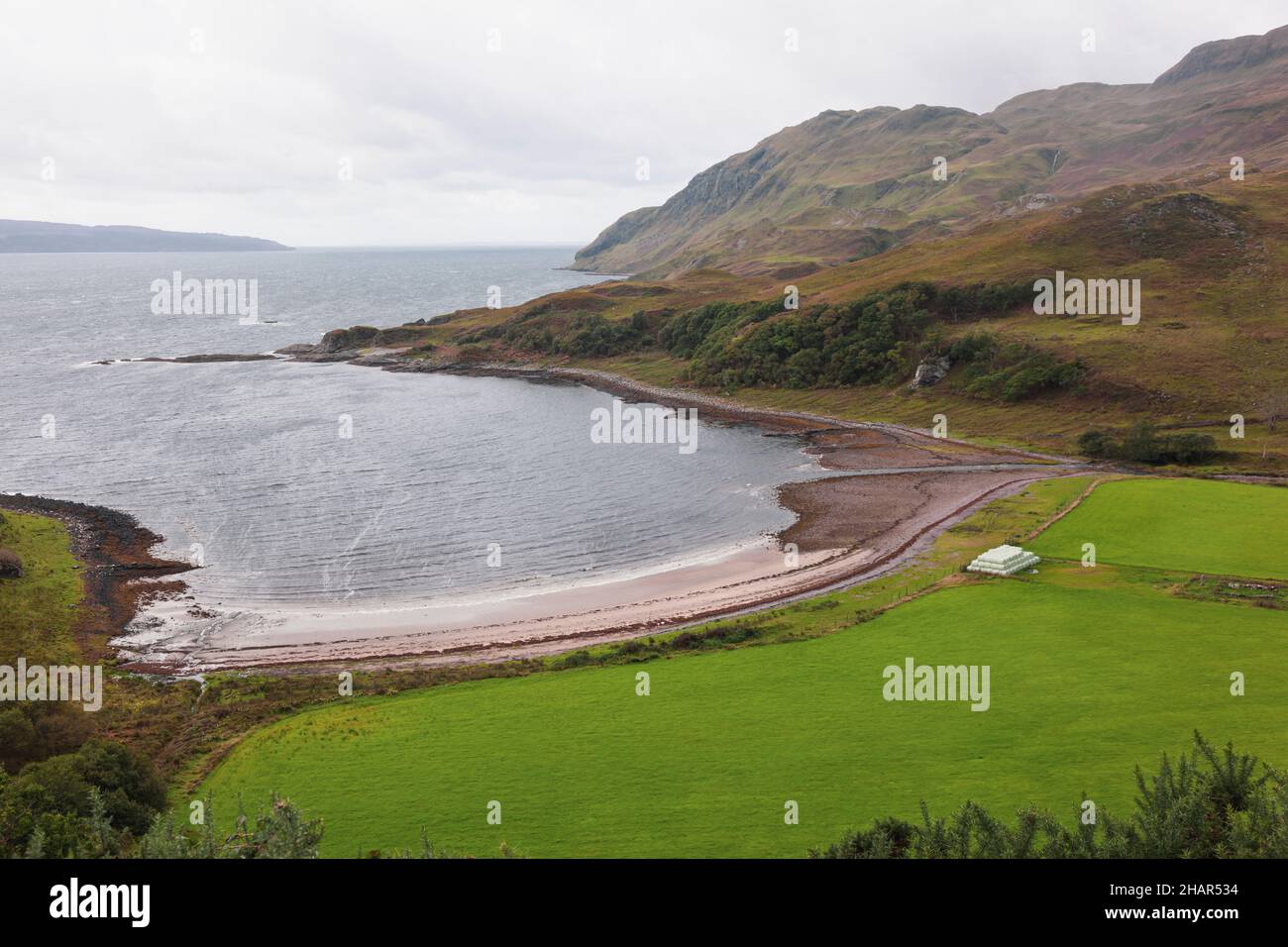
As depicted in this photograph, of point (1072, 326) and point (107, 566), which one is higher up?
point (1072, 326)

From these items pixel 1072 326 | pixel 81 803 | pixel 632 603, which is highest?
pixel 1072 326

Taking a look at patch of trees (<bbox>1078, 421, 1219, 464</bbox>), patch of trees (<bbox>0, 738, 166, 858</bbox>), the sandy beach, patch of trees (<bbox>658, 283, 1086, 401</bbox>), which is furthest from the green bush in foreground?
patch of trees (<bbox>658, 283, 1086, 401</bbox>)

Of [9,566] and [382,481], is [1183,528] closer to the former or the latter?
[382,481]

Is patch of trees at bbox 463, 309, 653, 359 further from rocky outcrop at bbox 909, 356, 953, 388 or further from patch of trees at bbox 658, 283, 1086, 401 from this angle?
rocky outcrop at bbox 909, 356, 953, 388

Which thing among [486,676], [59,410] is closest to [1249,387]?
[486,676]

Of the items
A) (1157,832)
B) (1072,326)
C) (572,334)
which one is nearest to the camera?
(1157,832)

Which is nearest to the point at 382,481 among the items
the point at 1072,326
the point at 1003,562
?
the point at 1003,562

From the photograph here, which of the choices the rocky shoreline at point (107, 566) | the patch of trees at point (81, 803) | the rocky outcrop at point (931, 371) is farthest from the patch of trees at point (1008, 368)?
the patch of trees at point (81, 803)
